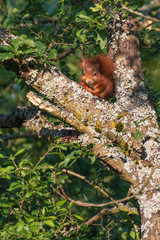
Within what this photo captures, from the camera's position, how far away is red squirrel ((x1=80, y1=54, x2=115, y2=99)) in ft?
9.89

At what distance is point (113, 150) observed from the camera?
202 cm

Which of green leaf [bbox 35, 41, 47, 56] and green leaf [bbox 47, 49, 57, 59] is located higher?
green leaf [bbox 35, 41, 47, 56]

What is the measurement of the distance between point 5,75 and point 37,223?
5.03ft

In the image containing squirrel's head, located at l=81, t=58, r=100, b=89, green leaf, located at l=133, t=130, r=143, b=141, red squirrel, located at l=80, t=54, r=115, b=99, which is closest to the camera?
green leaf, located at l=133, t=130, r=143, b=141

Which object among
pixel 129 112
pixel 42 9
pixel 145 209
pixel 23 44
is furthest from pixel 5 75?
pixel 145 209

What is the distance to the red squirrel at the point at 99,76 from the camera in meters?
3.01

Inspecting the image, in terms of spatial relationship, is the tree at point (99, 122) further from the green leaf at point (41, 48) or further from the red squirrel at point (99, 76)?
the red squirrel at point (99, 76)

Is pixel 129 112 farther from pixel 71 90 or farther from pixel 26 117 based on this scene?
pixel 26 117

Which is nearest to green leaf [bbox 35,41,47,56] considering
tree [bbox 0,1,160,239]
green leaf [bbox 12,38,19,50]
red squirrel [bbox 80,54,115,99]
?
tree [bbox 0,1,160,239]

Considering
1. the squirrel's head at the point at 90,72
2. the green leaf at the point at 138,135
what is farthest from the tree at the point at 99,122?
the squirrel's head at the point at 90,72

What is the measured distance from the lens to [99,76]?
3295 mm

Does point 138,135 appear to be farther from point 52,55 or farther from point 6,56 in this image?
point 6,56

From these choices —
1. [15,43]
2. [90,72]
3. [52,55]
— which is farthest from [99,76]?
[15,43]

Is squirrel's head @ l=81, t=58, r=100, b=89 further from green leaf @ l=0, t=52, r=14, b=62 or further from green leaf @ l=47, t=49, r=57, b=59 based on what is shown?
green leaf @ l=0, t=52, r=14, b=62
